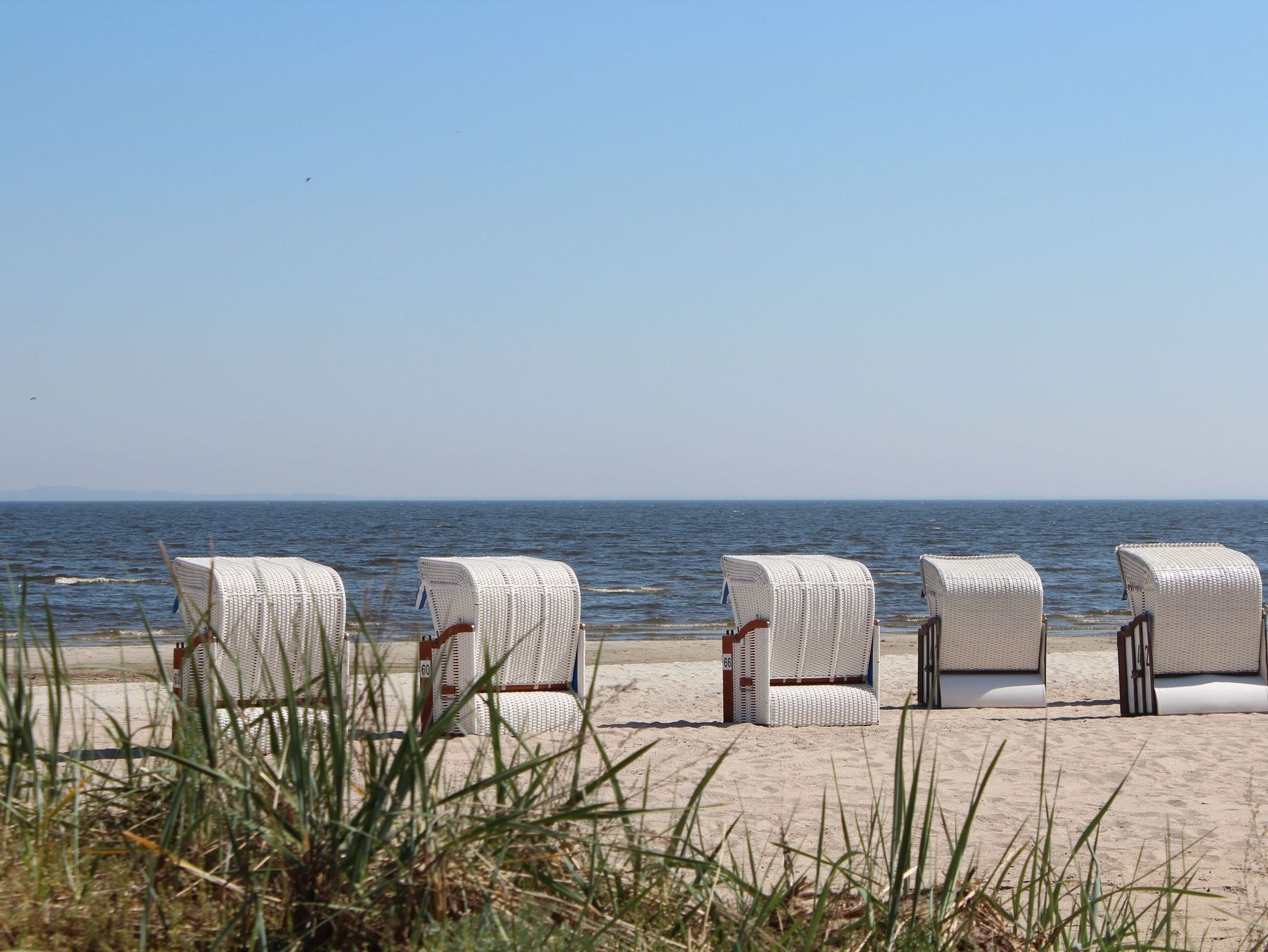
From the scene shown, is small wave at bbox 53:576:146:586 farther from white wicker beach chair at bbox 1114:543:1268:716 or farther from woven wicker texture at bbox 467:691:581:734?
white wicker beach chair at bbox 1114:543:1268:716

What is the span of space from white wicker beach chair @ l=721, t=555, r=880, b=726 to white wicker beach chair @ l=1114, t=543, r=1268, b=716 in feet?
7.87

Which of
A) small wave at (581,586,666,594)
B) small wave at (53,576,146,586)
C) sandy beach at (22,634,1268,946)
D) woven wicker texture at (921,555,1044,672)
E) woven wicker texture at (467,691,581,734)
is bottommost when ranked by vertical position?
small wave at (53,576,146,586)

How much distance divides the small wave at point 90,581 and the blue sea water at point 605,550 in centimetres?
12

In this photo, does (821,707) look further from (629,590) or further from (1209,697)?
(629,590)

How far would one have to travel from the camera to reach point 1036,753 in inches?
343

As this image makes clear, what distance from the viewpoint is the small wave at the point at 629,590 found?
30.2 meters

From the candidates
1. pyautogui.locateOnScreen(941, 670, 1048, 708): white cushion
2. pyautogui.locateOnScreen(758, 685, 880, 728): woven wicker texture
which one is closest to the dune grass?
pyautogui.locateOnScreen(758, 685, 880, 728): woven wicker texture

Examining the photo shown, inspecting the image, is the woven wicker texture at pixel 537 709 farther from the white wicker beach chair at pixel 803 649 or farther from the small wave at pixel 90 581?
the small wave at pixel 90 581

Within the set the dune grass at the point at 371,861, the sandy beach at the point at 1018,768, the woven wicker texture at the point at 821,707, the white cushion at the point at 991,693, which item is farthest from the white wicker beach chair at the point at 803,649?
the dune grass at the point at 371,861

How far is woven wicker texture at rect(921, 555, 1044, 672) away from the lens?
1061 cm

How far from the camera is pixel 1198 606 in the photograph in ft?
34.3

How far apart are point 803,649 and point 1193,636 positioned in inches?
139

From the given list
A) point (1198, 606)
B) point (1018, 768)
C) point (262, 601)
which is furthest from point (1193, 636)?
point (262, 601)

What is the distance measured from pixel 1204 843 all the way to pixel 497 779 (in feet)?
16.2
